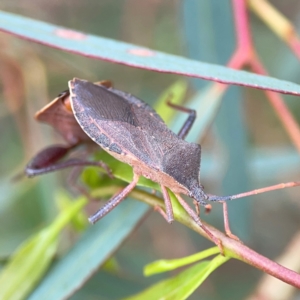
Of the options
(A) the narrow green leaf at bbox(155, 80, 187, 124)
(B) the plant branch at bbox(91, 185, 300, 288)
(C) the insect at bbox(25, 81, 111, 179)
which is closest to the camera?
(B) the plant branch at bbox(91, 185, 300, 288)

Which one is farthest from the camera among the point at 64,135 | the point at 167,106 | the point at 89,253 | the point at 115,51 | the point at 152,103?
the point at 152,103

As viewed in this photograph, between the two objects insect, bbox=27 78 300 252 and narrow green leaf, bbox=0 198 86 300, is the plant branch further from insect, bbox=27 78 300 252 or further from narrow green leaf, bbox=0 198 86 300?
narrow green leaf, bbox=0 198 86 300

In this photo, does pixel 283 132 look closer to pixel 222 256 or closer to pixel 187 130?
pixel 187 130

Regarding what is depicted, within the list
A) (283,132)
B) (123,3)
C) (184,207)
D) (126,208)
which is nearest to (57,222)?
(126,208)

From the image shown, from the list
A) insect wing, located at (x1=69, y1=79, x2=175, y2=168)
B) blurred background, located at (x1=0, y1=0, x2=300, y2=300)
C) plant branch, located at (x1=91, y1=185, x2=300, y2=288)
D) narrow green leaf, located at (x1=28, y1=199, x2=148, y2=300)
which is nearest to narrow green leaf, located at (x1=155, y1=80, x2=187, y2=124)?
blurred background, located at (x1=0, y1=0, x2=300, y2=300)

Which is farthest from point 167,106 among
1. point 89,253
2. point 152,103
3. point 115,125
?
point 152,103

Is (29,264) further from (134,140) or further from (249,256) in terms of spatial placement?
(249,256)

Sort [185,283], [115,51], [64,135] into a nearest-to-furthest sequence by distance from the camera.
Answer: [185,283], [115,51], [64,135]

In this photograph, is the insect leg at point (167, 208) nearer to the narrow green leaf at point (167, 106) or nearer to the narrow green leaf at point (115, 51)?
the narrow green leaf at point (115, 51)
